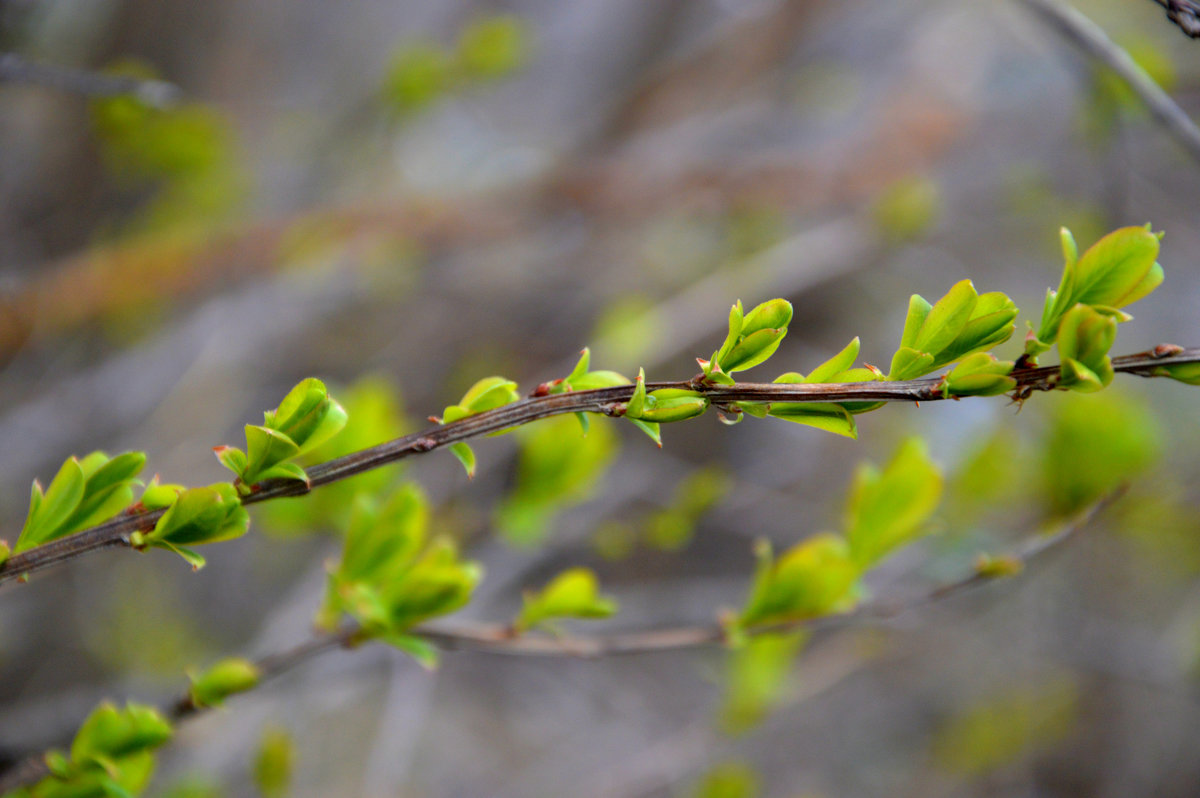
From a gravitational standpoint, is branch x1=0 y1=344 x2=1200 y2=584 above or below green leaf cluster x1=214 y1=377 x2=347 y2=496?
below

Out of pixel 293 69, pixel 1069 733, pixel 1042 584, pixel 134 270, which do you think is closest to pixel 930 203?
pixel 1042 584

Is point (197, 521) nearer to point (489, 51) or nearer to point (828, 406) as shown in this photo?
point (828, 406)

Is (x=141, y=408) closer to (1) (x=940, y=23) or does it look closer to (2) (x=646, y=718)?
(2) (x=646, y=718)

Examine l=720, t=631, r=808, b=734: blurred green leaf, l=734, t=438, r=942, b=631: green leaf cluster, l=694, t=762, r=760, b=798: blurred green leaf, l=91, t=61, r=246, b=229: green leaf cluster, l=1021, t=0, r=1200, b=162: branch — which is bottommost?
l=694, t=762, r=760, b=798: blurred green leaf

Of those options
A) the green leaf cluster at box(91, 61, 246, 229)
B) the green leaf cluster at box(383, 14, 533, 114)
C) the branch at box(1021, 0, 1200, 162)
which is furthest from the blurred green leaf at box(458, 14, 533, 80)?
the branch at box(1021, 0, 1200, 162)

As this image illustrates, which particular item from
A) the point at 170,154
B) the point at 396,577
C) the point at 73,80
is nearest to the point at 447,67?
the point at 170,154

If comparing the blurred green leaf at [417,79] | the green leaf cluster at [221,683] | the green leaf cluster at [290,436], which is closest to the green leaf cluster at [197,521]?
the green leaf cluster at [290,436]

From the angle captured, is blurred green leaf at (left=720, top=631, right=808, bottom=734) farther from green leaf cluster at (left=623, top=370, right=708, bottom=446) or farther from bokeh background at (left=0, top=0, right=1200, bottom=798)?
green leaf cluster at (left=623, top=370, right=708, bottom=446)

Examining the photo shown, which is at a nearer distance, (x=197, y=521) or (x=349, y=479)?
(x=197, y=521)
